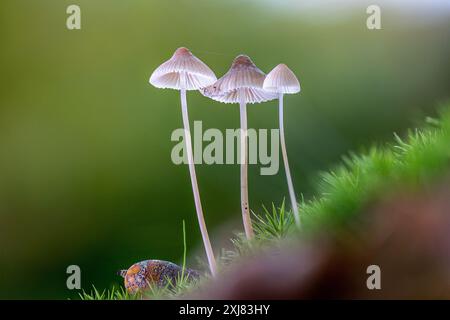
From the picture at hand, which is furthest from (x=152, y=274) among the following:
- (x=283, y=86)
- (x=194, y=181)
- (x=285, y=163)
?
(x=283, y=86)

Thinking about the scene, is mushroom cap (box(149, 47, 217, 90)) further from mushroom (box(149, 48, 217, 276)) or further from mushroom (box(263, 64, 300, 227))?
mushroom (box(263, 64, 300, 227))

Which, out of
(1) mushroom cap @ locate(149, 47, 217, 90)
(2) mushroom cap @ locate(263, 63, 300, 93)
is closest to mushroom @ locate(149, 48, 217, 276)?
(1) mushroom cap @ locate(149, 47, 217, 90)

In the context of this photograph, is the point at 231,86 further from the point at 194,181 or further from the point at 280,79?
the point at 194,181

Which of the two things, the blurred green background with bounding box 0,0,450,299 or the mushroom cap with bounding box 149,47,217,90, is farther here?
the blurred green background with bounding box 0,0,450,299

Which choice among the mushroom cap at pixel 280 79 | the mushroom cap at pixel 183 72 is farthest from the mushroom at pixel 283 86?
the mushroom cap at pixel 183 72

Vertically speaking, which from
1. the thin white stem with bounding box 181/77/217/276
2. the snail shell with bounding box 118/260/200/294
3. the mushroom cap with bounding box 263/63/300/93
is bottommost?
the snail shell with bounding box 118/260/200/294

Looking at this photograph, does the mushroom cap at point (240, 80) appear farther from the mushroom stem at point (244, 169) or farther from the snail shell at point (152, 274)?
the snail shell at point (152, 274)
